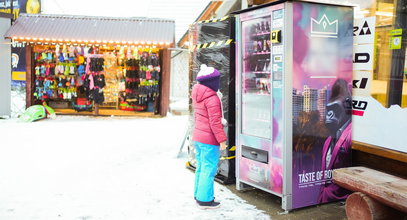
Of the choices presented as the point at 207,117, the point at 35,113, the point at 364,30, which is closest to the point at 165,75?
the point at 35,113

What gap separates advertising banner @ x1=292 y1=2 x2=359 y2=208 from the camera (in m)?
4.08

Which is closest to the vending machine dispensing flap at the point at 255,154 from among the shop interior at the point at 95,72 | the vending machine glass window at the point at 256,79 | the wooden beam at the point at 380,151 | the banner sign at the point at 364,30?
the vending machine glass window at the point at 256,79

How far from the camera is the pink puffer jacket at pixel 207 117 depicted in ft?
13.4

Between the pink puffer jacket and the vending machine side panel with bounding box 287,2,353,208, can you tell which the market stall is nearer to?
the pink puffer jacket

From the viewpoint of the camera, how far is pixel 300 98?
411 cm

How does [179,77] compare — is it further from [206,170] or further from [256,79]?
[206,170]

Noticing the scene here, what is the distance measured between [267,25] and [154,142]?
15.0 ft

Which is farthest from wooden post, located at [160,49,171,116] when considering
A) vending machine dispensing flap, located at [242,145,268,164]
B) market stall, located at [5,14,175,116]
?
vending machine dispensing flap, located at [242,145,268,164]

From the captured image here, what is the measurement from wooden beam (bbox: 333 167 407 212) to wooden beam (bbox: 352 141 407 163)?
0.49 meters

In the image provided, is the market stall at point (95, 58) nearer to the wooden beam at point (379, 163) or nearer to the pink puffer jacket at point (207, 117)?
the pink puffer jacket at point (207, 117)

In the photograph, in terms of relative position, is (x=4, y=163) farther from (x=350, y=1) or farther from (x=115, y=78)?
(x=115, y=78)

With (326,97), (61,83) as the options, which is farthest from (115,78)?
(326,97)

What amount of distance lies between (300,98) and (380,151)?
1.04 metres

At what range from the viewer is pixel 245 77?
15.5ft
